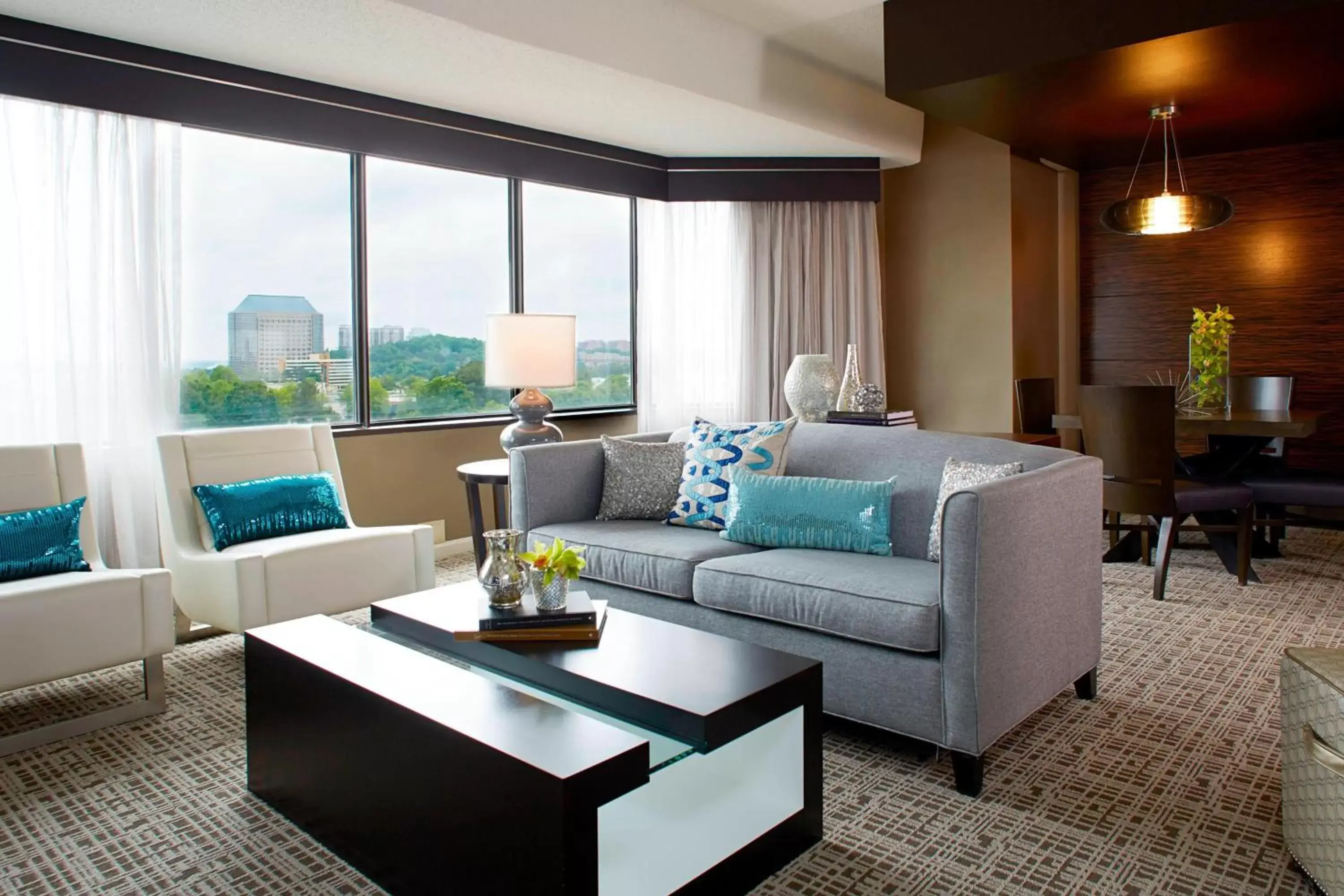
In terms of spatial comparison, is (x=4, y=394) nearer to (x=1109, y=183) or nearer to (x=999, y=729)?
(x=999, y=729)

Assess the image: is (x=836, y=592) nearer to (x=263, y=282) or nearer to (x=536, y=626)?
(x=536, y=626)

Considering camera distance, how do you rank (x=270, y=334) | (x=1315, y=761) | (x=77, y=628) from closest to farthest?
1. (x=1315, y=761)
2. (x=77, y=628)
3. (x=270, y=334)

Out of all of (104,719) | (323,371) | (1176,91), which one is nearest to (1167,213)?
(1176,91)

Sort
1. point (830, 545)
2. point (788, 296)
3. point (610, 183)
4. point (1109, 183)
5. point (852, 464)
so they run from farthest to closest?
point (1109, 183), point (788, 296), point (610, 183), point (852, 464), point (830, 545)

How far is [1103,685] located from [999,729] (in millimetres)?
900

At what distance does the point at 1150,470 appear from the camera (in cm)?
410

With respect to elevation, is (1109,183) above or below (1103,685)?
above

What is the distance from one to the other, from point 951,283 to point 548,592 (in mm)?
4940

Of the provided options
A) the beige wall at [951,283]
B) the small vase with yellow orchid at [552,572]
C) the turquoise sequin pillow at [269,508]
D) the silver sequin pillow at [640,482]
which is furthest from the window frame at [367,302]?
the small vase with yellow orchid at [552,572]

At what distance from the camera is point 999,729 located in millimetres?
2365

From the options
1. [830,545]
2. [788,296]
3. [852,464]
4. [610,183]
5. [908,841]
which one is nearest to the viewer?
[908,841]

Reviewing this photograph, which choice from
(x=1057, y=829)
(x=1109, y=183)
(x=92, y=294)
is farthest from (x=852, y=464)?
(x=1109, y=183)

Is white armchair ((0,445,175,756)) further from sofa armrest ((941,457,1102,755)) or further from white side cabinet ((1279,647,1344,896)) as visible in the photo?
white side cabinet ((1279,647,1344,896))

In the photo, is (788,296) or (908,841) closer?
(908,841)
